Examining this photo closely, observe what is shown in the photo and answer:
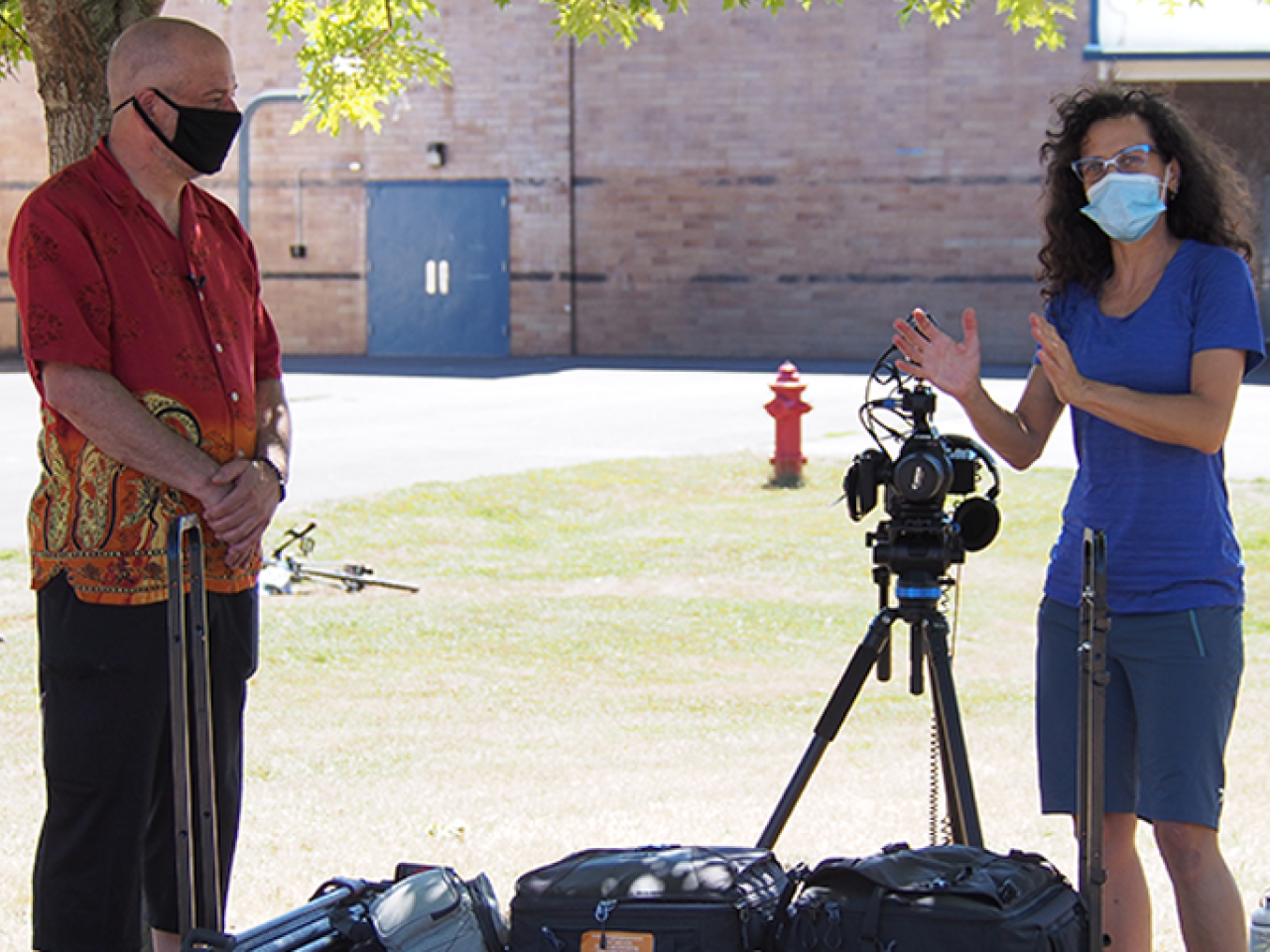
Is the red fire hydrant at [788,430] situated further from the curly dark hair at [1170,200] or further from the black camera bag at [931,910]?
the black camera bag at [931,910]

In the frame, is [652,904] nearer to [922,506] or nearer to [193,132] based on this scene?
[922,506]

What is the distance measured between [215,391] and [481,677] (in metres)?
4.32

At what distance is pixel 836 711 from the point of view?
11.4 ft

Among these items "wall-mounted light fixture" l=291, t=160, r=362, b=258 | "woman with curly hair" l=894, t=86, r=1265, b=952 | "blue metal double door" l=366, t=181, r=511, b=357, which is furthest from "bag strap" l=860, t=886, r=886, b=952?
"wall-mounted light fixture" l=291, t=160, r=362, b=258

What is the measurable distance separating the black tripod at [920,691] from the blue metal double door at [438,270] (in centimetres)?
2667

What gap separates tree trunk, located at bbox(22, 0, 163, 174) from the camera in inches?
148

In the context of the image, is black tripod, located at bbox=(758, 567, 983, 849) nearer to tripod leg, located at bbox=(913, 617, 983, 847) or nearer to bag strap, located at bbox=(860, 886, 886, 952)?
tripod leg, located at bbox=(913, 617, 983, 847)

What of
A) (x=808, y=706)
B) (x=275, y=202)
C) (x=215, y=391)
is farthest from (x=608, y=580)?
(x=275, y=202)

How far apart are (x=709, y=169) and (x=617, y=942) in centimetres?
2679

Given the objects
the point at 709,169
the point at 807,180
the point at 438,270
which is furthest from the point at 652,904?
the point at 438,270

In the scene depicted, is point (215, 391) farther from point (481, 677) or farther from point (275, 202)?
point (275, 202)

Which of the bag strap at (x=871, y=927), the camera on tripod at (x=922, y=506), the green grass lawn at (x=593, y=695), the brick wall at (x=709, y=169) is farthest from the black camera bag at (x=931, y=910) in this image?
the brick wall at (x=709, y=169)

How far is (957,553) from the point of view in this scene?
339cm

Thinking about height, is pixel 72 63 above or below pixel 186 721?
above
